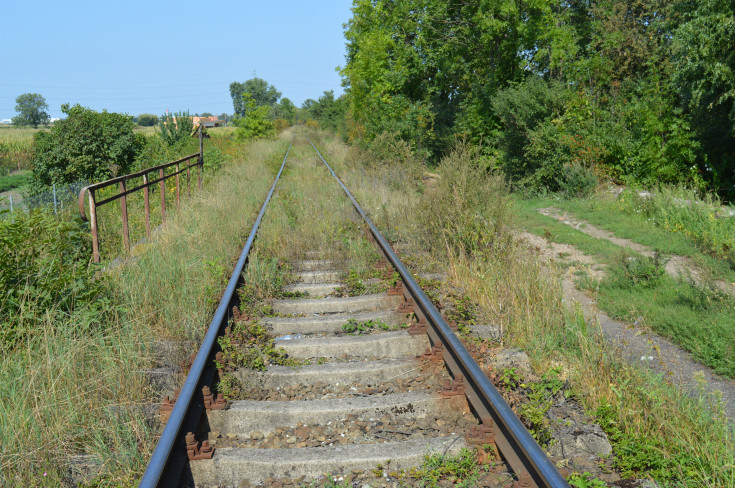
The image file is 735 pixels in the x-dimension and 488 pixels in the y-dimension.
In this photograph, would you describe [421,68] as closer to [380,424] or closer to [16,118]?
[380,424]

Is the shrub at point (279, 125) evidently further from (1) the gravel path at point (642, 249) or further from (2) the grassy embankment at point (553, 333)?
(2) the grassy embankment at point (553, 333)

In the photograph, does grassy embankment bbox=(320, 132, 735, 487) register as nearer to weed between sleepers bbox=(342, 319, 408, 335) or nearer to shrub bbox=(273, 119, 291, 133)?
weed between sleepers bbox=(342, 319, 408, 335)

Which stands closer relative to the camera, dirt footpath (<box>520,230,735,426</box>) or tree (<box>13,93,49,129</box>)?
dirt footpath (<box>520,230,735,426</box>)

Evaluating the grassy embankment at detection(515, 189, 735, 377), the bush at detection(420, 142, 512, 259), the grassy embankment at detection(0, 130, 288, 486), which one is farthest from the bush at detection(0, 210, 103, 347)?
the grassy embankment at detection(515, 189, 735, 377)

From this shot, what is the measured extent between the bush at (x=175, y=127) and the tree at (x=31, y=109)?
147m

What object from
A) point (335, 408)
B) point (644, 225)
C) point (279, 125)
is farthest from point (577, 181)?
point (279, 125)

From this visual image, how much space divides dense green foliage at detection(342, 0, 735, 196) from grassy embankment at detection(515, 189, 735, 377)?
2387 millimetres

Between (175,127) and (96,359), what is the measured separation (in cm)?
2121

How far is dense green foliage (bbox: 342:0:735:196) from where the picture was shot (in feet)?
49.9

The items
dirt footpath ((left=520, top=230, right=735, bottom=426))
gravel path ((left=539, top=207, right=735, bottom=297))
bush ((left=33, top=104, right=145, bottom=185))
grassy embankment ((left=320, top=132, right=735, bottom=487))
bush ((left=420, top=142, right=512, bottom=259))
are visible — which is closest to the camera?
grassy embankment ((left=320, top=132, right=735, bottom=487))

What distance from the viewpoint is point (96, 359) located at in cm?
414

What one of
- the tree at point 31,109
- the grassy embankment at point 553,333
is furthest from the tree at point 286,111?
the grassy embankment at point 553,333

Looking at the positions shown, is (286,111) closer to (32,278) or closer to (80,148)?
(80,148)

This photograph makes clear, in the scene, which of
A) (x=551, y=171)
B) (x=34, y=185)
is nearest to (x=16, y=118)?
(x=34, y=185)
